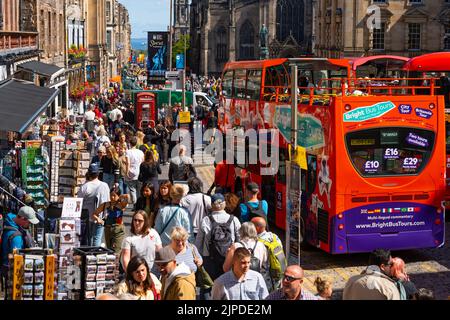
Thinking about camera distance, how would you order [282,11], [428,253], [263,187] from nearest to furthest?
1. [428,253]
2. [263,187]
3. [282,11]

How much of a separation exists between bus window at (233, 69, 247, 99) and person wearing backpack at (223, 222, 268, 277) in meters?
11.3

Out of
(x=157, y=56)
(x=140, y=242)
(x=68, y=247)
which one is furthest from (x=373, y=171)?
(x=157, y=56)

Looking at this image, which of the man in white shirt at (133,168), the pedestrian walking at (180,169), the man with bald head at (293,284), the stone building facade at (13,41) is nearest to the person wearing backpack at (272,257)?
the man with bald head at (293,284)

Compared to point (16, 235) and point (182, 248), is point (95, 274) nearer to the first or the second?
point (182, 248)

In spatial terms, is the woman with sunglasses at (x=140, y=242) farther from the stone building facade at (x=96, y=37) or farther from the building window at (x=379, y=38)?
the building window at (x=379, y=38)

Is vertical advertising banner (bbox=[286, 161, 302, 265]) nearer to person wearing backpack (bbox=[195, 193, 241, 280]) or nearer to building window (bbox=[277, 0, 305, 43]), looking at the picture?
person wearing backpack (bbox=[195, 193, 241, 280])

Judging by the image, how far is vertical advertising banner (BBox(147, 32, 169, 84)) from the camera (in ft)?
141

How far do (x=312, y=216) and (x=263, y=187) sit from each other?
3.26m

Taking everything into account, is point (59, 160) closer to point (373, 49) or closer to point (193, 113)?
point (193, 113)

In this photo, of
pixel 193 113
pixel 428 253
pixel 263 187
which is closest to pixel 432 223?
pixel 428 253

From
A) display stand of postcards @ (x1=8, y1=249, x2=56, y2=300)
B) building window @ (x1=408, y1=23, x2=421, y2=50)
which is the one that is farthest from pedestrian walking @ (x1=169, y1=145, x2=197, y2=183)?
building window @ (x1=408, y1=23, x2=421, y2=50)

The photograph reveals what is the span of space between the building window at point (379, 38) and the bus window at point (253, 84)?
150ft

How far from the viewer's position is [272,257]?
35.9 ft

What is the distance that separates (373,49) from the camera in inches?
2574
